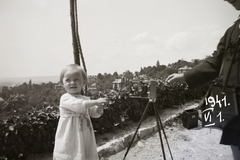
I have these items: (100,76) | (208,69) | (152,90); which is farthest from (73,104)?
(100,76)

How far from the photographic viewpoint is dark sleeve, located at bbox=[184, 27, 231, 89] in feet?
5.31

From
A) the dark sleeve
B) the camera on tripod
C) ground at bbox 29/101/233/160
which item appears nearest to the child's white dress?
the camera on tripod

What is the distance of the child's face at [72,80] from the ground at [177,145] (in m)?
1.54

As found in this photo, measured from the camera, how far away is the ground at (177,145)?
3.01 m

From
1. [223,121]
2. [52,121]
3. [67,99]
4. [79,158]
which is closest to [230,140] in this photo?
[223,121]

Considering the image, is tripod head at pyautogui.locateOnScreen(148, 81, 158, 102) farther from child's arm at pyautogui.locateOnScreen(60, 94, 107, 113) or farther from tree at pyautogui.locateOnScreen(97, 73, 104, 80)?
tree at pyautogui.locateOnScreen(97, 73, 104, 80)

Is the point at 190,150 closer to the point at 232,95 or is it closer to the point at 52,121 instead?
the point at 232,95

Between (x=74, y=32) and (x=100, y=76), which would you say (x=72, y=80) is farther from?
(x=100, y=76)

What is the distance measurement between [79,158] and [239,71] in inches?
61.3

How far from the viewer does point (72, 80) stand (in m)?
1.83

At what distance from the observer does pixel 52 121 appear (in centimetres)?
285

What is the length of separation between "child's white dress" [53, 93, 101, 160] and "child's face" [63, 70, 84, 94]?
69 millimetres

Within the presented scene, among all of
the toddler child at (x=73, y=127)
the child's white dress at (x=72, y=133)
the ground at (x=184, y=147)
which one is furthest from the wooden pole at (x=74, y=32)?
the ground at (x=184, y=147)

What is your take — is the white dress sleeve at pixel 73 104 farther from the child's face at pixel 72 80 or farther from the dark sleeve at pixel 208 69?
the dark sleeve at pixel 208 69
